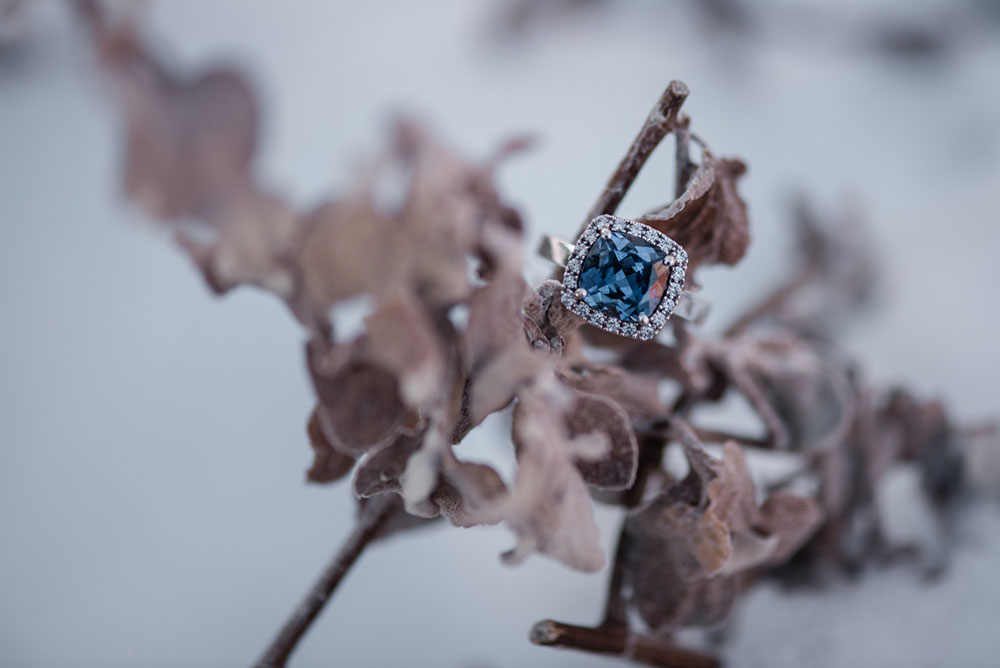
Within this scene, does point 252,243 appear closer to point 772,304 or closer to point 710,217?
point 710,217

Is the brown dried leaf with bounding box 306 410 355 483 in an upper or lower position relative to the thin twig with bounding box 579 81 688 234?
lower

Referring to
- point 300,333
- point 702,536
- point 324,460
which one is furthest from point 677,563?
point 300,333

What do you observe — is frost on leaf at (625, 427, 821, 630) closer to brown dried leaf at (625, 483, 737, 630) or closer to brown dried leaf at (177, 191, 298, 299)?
brown dried leaf at (625, 483, 737, 630)

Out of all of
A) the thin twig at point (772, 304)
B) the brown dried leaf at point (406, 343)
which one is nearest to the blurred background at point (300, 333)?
the thin twig at point (772, 304)

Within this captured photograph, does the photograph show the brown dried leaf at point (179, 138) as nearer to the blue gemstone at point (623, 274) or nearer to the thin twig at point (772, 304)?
the blue gemstone at point (623, 274)

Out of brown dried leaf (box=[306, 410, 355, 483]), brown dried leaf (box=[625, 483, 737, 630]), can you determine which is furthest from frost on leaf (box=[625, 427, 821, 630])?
brown dried leaf (box=[306, 410, 355, 483])

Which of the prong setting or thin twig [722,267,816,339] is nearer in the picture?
the prong setting

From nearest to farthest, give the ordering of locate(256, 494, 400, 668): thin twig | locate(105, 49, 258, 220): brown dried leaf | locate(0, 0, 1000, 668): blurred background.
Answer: locate(105, 49, 258, 220): brown dried leaf → locate(256, 494, 400, 668): thin twig → locate(0, 0, 1000, 668): blurred background
